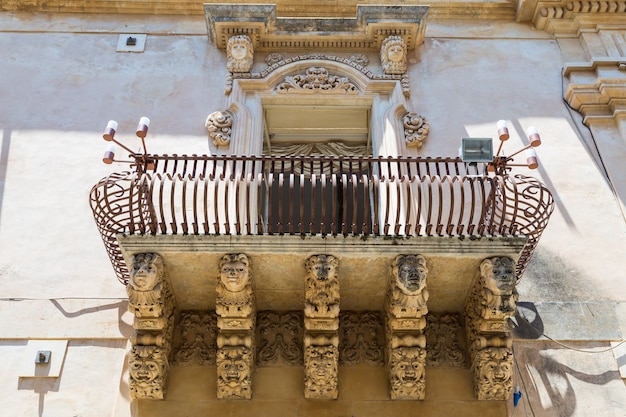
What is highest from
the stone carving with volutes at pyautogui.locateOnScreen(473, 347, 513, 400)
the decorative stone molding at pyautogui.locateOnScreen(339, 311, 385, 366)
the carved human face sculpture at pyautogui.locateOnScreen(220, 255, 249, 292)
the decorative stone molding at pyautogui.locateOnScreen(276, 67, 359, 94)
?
the decorative stone molding at pyautogui.locateOnScreen(276, 67, 359, 94)

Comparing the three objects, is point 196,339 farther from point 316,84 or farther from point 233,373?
point 316,84

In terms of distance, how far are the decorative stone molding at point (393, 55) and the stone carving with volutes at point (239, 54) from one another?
156 cm

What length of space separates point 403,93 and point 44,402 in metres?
4.99

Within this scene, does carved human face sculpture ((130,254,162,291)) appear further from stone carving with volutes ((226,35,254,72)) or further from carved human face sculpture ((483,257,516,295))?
stone carving with volutes ((226,35,254,72))

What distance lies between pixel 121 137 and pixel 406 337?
390 cm

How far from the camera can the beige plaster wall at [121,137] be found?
7.04 meters

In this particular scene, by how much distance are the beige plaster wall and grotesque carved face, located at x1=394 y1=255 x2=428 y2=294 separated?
1029mm

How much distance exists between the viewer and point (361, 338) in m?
7.08

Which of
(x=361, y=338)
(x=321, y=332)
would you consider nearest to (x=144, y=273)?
(x=321, y=332)

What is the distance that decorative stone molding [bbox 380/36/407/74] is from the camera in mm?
9367

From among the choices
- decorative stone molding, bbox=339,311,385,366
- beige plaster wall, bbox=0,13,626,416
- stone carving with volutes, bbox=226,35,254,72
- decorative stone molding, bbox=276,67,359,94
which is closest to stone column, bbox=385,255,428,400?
decorative stone molding, bbox=339,311,385,366

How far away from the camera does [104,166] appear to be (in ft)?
27.8

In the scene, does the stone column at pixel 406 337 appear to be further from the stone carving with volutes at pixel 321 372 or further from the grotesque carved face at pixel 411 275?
the stone carving with volutes at pixel 321 372

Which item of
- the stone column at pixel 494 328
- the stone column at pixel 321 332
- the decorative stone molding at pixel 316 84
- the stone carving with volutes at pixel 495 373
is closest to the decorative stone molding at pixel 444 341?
the stone column at pixel 494 328
